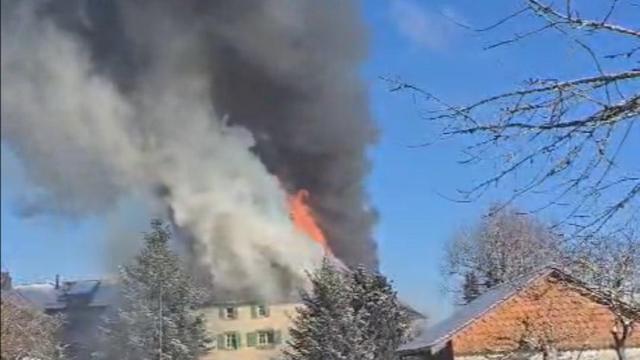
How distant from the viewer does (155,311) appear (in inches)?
385

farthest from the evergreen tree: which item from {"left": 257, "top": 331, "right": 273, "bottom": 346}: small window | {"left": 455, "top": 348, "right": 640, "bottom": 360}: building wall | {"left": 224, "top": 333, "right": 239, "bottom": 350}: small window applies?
{"left": 224, "top": 333, "right": 239, "bottom": 350}: small window

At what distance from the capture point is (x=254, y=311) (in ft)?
55.8

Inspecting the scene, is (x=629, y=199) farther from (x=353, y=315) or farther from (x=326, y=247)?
(x=326, y=247)

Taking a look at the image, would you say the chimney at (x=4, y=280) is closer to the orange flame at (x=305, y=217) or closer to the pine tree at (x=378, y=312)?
the pine tree at (x=378, y=312)

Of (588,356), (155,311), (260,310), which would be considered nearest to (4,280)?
(155,311)

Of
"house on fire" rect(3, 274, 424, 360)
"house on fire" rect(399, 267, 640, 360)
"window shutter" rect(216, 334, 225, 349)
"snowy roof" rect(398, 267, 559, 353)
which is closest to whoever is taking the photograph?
"house on fire" rect(3, 274, 424, 360)

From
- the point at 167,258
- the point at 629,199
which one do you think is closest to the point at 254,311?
the point at 167,258

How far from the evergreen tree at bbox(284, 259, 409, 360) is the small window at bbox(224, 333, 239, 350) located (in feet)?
18.6

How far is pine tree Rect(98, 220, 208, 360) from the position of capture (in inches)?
304

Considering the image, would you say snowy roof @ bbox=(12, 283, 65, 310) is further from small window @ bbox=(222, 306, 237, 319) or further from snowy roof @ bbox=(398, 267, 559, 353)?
snowy roof @ bbox=(398, 267, 559, 353)

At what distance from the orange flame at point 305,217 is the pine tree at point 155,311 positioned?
12327mm

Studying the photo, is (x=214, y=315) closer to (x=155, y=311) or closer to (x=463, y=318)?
(x=155, y=311)

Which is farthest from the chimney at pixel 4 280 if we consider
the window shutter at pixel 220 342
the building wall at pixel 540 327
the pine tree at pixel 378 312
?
the pine tree at pixel 378 312

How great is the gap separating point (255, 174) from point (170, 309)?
33.2 ft
